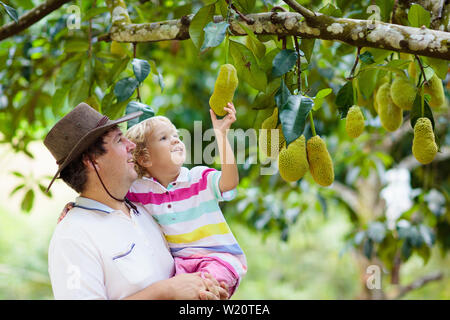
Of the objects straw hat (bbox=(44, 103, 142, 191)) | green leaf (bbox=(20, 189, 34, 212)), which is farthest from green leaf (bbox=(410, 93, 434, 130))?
green leaf (bbox=(20, 189, 34, 212))

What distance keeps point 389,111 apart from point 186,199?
664 millimetres

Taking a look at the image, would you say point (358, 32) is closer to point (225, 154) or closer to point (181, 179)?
point (225, 154)

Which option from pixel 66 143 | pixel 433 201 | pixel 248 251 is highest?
pixel 66 143

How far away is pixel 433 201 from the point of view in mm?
2459

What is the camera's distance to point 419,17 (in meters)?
1.18

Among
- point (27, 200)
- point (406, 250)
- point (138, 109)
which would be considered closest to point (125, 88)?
point (138, 109)

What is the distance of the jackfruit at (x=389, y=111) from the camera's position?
4.65 feet

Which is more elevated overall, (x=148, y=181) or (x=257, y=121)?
(x=257, y=121)

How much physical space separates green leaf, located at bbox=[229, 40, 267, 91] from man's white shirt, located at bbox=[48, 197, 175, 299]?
477 mm

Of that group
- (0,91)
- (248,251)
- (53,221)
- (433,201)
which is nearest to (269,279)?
(248,251)

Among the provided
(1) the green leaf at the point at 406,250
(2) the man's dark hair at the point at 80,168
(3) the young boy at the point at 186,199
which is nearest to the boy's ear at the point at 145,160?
(3) the young boy at the point at 186,199

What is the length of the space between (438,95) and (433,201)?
1.27 m

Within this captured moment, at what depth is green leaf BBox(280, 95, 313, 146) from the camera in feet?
3.38

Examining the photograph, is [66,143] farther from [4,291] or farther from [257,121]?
[4,291]
